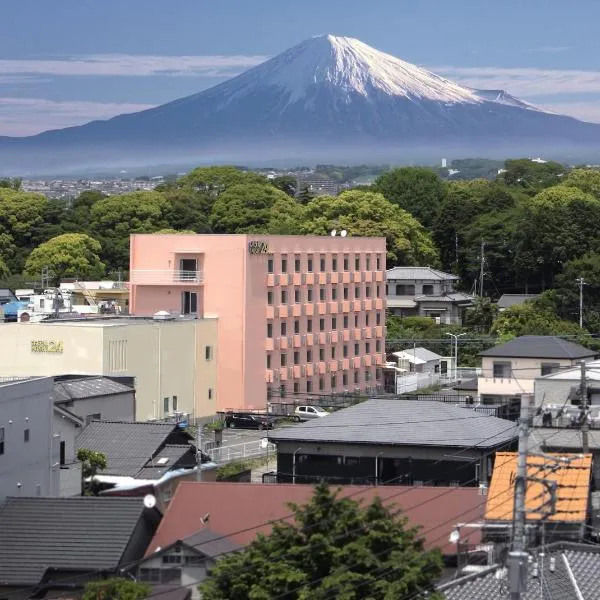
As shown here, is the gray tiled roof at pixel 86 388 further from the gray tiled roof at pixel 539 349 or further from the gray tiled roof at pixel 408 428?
the gray tiled roof at pixel 539 349

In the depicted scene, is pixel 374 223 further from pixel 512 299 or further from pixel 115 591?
pixel 115 591

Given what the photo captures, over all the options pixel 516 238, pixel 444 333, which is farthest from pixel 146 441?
pixel 516 238

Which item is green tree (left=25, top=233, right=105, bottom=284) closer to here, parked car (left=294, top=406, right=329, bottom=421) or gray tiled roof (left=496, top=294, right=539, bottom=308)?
gray tiled roof (left=496, top=294, right=539, bottom=308)

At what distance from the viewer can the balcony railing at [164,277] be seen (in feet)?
150

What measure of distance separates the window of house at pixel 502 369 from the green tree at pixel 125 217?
119 feet

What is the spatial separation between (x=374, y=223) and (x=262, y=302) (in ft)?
79.4

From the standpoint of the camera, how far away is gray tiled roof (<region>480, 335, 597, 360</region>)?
41.7m

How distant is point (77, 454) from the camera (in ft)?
86.3

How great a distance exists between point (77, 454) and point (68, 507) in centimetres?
483

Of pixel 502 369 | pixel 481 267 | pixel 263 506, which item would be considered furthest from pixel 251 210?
pixel 263 506

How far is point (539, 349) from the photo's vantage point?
42.1m

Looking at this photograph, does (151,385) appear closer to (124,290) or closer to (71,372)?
(71,372)

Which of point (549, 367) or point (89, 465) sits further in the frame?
point (549, 367)

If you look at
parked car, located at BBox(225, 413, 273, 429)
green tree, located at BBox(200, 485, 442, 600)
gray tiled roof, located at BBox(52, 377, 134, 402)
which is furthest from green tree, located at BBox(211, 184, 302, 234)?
green tree, located at BBox(200, 485, 442, 600)
